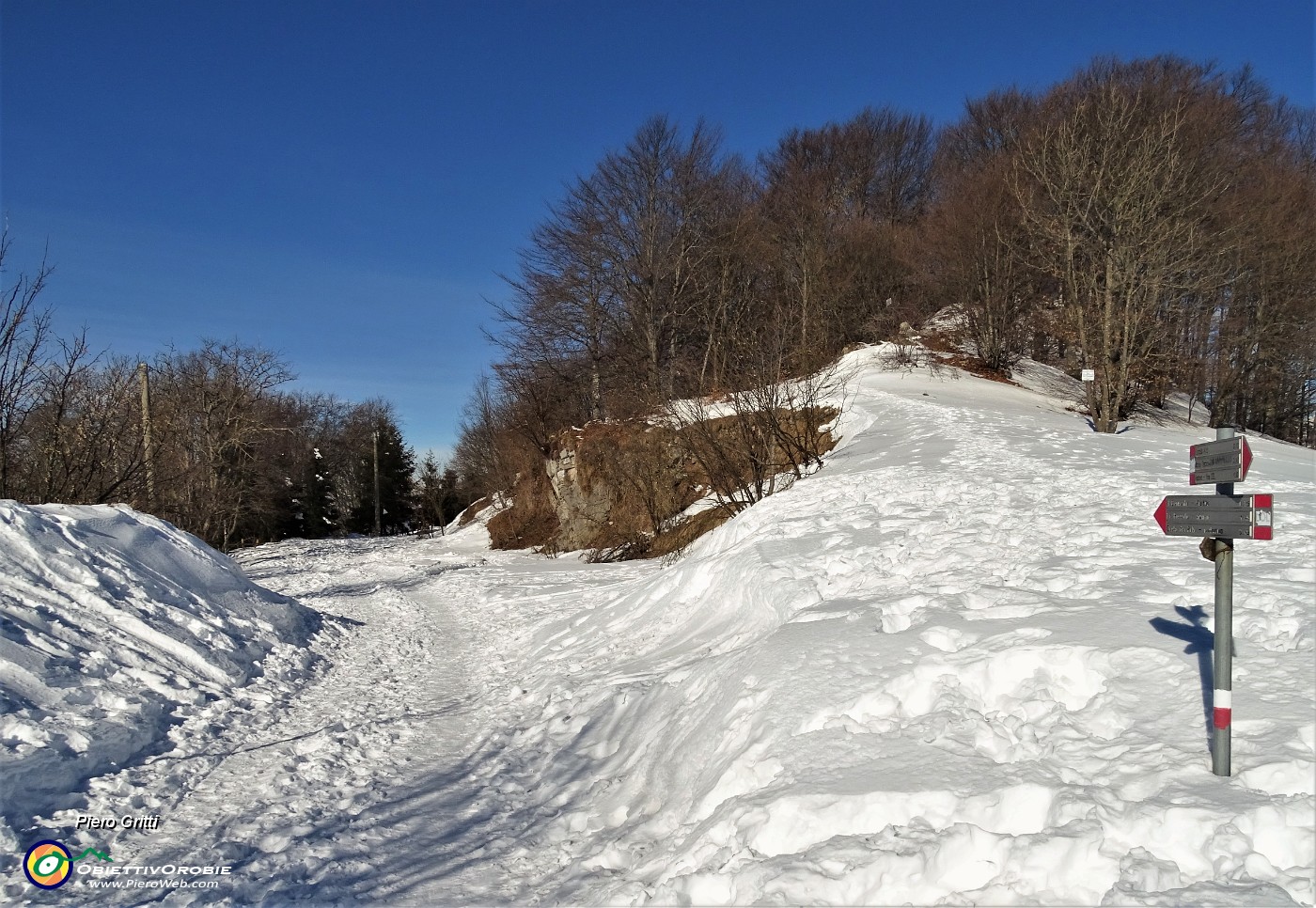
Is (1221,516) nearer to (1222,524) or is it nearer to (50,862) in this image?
(1222,524)

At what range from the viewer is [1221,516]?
3.42m

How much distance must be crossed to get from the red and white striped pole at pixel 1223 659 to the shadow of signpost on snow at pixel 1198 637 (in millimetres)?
386

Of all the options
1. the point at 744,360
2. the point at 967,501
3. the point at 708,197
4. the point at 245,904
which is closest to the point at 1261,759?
the point at 245,904

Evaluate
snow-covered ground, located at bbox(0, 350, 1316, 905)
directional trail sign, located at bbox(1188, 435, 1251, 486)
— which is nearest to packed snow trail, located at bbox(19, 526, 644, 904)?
snow-covered ground, located at bbox(0, 350, 1316, 905)

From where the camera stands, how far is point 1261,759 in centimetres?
341

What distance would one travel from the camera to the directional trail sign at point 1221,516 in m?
3.24

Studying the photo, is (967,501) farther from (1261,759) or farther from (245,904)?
(245,904)

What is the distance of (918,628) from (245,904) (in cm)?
433

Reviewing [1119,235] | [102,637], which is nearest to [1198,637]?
[102,637]

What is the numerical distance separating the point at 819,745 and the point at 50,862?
4.02 meters

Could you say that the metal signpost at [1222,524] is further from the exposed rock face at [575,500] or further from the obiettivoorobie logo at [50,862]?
the exposed rock face at [575,500]

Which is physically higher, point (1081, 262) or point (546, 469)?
point (1081, 262)

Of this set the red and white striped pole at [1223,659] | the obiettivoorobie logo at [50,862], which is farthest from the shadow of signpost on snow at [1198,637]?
the obiettivoorobie logo at [50,862]

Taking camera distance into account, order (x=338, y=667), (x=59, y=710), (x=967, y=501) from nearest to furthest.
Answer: (x=59, y=710) < (x=338, y=667) < (x=967, y=501)
